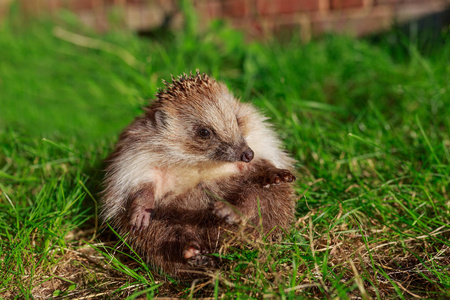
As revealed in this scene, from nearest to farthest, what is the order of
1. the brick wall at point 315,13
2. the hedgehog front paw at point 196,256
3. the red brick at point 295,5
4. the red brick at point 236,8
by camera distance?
the hedgehog front paw at point 196,256 → the brick wall at point 315,13 → the red brick at point 295,5 → the red brick at point 236,8

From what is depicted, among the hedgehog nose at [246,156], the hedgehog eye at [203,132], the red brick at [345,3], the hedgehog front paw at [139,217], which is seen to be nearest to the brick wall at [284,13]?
the red brick at [345,3]

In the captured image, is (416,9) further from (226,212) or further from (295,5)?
(226,212)

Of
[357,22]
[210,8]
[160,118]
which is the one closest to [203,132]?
[160,118]

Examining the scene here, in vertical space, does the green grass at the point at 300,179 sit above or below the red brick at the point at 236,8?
below

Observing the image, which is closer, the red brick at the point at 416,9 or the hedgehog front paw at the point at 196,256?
the hedgehog front paw at the point at 196,256

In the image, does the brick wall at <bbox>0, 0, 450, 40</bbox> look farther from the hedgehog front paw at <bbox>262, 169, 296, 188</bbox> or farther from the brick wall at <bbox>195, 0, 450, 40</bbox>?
the hedgehog front paw at <bbox>262, 169, 296, 188</bbox>

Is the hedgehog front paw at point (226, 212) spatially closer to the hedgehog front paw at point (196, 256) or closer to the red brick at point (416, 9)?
the hedgehog front paw at point (196, 256)

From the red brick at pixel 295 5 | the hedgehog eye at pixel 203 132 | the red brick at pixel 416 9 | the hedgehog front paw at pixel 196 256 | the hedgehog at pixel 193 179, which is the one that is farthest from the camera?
the red brick at pixel 295 5
